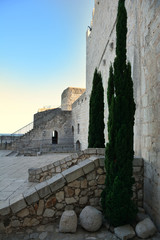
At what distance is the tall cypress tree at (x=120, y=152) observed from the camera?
269 cm

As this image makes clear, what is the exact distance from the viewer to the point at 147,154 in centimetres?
310

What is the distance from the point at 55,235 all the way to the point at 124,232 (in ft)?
3.90

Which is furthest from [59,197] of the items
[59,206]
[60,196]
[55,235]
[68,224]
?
[55,235]

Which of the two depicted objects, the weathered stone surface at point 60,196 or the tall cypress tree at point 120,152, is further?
the weathered stone surface at point 60,196

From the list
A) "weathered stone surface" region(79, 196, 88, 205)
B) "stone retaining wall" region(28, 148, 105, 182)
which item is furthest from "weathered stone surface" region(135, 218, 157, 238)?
"stone retaining wall" region(28, 148, 105, 182)

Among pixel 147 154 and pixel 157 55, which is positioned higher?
pixel 157 55

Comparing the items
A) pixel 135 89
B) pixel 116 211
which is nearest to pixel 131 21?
pixel 135 89

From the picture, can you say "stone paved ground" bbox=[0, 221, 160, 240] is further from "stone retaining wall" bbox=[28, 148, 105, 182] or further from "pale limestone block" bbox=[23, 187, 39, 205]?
"stone retaining wall" bbox=[28, 148, 105, 182]

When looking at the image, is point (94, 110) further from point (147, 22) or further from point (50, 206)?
point (50, 206)

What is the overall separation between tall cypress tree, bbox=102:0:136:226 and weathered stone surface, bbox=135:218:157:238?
0.21 m

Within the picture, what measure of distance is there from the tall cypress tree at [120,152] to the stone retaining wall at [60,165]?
187 cm

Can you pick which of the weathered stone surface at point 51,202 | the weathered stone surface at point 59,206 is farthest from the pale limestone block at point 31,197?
the weathered stone surface at point 59,206

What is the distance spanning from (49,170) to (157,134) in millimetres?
3830

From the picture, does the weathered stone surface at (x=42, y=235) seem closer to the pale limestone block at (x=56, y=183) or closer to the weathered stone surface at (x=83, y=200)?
the pale limestone block at (x=56, y=183)
